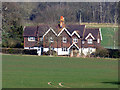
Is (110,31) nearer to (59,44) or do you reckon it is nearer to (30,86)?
(59,44)

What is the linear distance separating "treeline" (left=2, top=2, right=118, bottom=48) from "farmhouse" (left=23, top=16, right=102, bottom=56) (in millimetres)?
10229

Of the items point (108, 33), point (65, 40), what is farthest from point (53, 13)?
point (65, 40)

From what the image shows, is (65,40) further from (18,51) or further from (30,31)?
(18,51)

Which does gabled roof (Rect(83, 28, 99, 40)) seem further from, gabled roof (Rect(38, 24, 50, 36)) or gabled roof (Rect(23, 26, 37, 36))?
gabled roof (Rect(23, 26, 37, 36))

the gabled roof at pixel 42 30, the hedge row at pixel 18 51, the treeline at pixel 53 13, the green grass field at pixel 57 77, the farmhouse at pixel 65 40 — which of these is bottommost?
the green grass field at pixel 57 77

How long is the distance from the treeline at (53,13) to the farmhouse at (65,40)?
10.2m

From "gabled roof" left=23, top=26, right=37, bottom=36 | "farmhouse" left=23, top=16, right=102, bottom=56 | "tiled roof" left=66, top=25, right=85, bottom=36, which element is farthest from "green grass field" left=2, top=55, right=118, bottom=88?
"gabled roof" left=23, top=26, right=37, bottom=36

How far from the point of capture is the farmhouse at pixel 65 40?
77.9 m

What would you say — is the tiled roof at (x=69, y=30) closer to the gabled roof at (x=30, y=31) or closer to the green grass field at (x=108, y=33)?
the gabled roof at (x=30, y=31)

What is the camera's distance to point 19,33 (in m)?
87.3

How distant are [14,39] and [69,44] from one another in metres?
12.6

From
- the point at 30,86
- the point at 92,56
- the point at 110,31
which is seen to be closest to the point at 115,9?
the point at 110,31

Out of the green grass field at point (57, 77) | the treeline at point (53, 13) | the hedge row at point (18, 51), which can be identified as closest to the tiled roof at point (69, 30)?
the treeline at point (53, 13)

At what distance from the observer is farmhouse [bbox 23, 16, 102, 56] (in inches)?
3067
